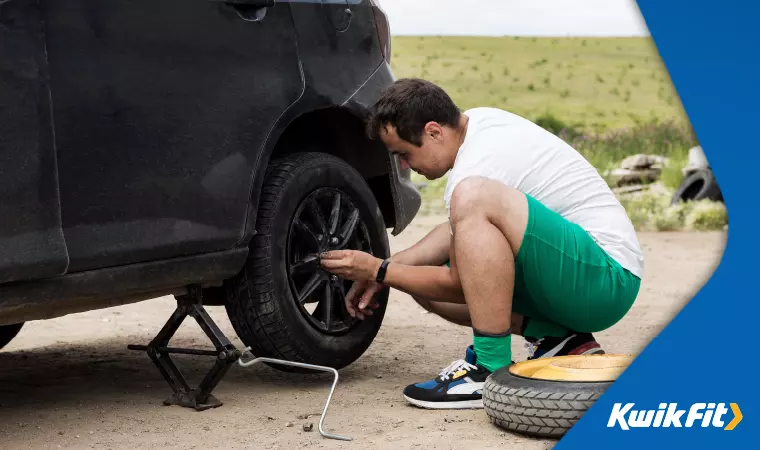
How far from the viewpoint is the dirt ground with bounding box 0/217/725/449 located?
3.50 metres

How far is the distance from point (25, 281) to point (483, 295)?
1.53m

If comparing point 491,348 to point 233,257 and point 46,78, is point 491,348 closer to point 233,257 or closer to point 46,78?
point 233,257

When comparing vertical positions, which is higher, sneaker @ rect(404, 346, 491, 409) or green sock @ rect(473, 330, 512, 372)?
green sock @ rect(473, 330, 512, 372)

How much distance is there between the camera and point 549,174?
158 inches

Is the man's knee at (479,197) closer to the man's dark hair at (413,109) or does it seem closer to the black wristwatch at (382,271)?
the man's dark hair at (413,109)

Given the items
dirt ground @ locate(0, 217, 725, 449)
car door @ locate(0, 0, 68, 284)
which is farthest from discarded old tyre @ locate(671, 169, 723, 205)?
car door @ locate(0, 0, 68, 284)

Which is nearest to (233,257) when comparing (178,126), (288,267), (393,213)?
(288,267)

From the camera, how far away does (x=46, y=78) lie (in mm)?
3309

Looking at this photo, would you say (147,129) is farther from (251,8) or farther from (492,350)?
(492,350)

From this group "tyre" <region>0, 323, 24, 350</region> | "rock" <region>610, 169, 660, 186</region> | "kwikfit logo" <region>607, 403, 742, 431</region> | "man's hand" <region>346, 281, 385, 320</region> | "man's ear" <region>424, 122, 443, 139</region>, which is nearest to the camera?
"kwikfit logo" <region>607, 403, 742, 431</region>

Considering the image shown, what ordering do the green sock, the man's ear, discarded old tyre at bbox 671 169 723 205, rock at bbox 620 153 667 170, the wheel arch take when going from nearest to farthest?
1. the green sock
2. the man's ear
3. the wheel arch
4. discarded old tyre at bbox 671 169 723 205
5. rock at bbox 620 153 667 170

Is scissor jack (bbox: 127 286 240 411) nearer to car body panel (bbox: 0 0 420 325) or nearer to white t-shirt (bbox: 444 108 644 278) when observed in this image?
car body panel (bbox: 0 0 420 325)

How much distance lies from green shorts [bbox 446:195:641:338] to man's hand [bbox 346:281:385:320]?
1.92 feet

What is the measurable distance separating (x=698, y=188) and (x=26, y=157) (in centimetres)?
938
